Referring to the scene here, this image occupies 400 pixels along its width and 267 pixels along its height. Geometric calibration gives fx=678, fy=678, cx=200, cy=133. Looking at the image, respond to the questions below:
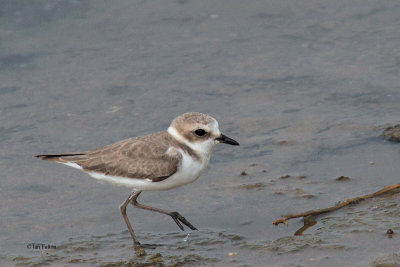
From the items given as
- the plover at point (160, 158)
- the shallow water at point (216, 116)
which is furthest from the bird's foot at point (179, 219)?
the shallow water at point (216, 116)

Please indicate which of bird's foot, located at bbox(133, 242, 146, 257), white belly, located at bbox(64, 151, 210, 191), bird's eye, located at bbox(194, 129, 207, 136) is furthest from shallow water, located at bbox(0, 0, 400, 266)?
bird's eye, located at bbox(194, 129, 207, 136)

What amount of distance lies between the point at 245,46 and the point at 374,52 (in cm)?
199

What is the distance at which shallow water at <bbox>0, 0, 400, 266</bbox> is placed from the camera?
6094mm

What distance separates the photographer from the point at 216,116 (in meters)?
8.87

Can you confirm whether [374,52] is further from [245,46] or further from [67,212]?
[67,212]

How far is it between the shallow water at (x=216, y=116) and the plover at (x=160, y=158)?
559mm

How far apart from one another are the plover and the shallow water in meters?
0.56

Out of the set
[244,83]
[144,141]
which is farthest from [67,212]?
[244,83]

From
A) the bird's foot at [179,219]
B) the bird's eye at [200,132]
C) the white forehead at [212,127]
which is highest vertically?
the white forehead at [212,127]

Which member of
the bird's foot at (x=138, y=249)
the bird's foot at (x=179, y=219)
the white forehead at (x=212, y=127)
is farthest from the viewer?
the bird's foot at (x=179, y=219)

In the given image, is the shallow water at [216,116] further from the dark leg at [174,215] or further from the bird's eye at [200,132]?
the bird's eye at [200,132]

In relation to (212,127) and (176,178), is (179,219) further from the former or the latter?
(212,127)

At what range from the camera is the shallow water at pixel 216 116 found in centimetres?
609

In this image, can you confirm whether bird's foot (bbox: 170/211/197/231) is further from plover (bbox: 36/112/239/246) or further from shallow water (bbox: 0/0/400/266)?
shallow water (bbox: 0/0/400/266)
